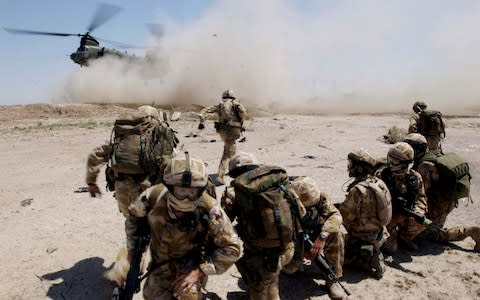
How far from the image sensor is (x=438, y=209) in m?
5.11

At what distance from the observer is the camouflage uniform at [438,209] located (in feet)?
15.9

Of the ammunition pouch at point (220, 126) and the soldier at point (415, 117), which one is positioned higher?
the soldier at point (415, 117)

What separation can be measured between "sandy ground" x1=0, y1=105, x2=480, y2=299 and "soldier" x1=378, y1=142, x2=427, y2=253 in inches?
11.5

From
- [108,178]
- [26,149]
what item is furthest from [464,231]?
[26,149]

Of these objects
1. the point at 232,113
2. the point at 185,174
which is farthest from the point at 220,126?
the point at 185,174

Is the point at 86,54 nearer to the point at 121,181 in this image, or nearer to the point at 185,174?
the point at 121,181

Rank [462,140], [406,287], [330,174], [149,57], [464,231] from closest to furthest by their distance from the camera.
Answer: [406,287] → [464,231] → [330,174] → [462,140] → [149,57]

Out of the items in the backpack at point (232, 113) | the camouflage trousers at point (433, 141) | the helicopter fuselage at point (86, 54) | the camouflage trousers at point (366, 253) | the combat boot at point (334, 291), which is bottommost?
the combat boot at point (334, 291)

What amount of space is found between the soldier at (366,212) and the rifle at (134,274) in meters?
2.19

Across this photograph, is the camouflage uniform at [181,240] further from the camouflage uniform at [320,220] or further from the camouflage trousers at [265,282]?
the camouflage uniform at [320,220]

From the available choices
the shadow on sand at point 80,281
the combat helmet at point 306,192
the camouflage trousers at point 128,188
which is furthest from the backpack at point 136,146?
the combat helmet at point 306,192

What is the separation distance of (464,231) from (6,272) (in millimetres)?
5086

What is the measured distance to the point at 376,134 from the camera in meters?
13.7

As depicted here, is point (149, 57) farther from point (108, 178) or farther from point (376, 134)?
point (108, 178)
